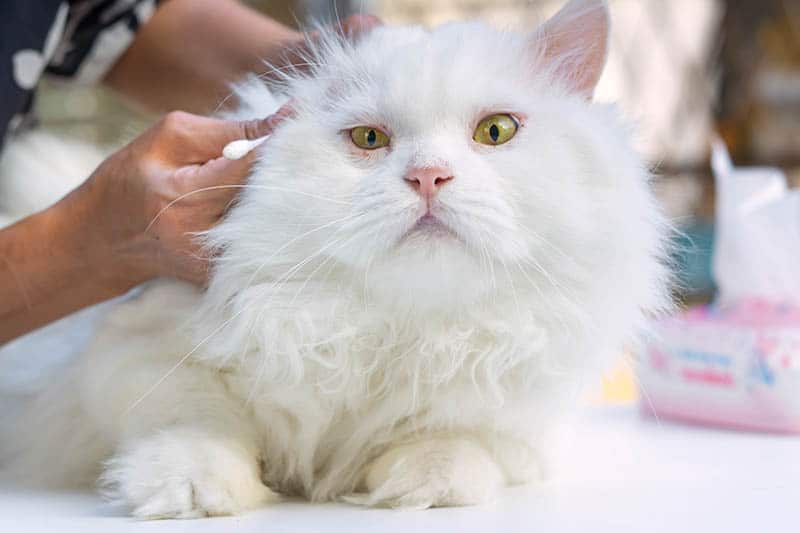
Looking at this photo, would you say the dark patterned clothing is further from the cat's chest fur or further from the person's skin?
the cat's chest fur

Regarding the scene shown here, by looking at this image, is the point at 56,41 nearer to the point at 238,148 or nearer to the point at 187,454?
the point at 238,148

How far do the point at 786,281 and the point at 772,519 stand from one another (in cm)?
75

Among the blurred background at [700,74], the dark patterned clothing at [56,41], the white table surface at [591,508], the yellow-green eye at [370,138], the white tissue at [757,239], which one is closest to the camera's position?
the white table surface at [591,508]

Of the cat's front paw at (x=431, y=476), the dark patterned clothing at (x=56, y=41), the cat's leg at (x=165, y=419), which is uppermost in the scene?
the dark patterned clothing at (x=56, y=41)

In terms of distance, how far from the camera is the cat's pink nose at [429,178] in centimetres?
81

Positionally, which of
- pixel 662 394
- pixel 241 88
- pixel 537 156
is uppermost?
pixel 241 88

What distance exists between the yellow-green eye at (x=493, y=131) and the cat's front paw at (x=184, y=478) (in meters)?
0.42


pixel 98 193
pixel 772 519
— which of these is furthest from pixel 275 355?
pixel 772 519

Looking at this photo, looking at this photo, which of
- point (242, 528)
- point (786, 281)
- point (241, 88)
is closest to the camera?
point (242, 528)

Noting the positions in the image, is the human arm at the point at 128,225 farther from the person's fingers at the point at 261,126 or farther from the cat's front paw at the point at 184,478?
the cat's front paw at the point at 184,478

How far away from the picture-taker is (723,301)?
5.02ft

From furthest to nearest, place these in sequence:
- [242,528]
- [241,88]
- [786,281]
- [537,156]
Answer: [786,281]
[241,88]
[537,156]
[242,528]

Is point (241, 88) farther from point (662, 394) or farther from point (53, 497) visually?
point (662, 394)

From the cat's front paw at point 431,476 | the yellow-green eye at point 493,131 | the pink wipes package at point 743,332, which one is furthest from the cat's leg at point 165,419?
the pink wipes package at point 743,332
